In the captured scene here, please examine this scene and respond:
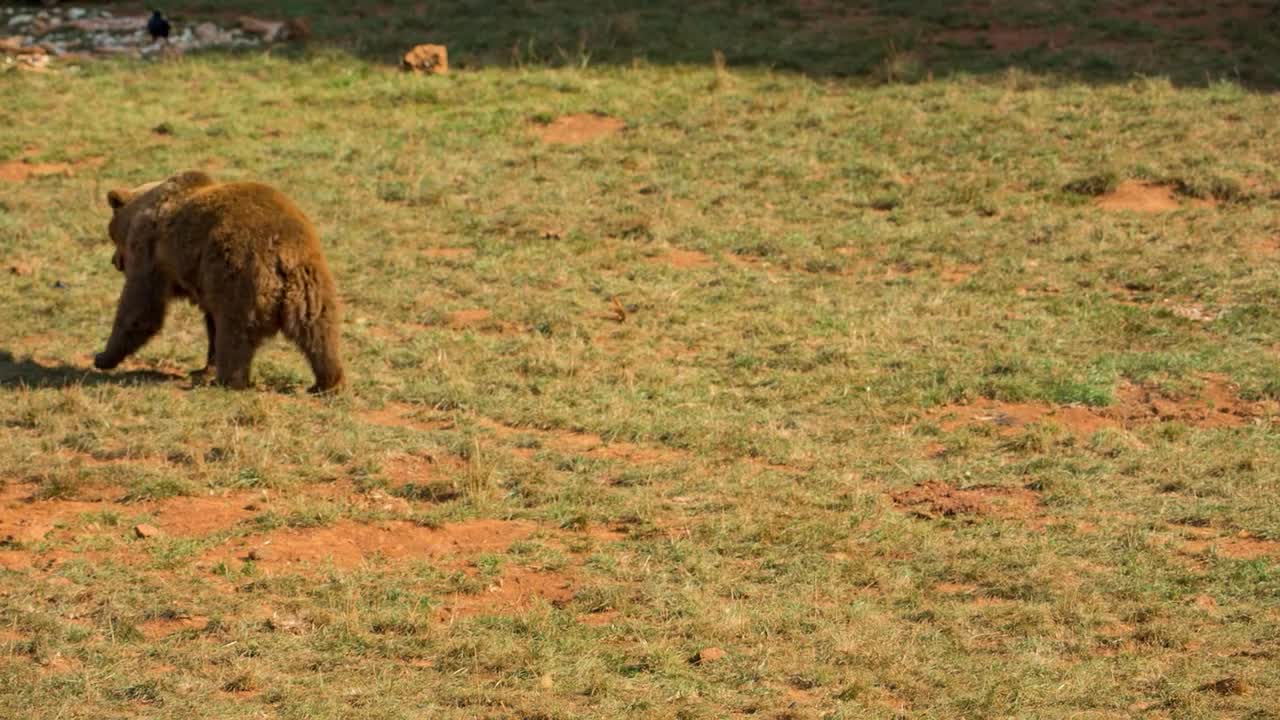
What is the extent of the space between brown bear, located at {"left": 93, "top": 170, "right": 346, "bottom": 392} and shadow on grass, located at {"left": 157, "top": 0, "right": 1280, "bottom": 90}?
30.3ft

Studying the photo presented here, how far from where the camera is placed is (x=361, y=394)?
1059 centimetres

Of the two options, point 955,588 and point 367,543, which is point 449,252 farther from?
point 955,588

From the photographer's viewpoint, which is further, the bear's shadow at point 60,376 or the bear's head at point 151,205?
the bear's head at point 151,205

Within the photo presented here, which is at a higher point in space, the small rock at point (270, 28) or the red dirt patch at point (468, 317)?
the small rock at point (270, 28)

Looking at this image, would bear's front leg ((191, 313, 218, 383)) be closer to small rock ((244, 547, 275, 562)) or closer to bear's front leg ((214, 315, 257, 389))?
bear's front leg ((214, 315, 257, 389))

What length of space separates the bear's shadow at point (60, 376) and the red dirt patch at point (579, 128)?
684cm

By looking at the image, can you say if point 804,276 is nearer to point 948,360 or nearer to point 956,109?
point 948,360

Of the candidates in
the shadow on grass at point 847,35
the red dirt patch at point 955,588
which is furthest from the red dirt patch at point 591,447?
the shadow on grass at point 847,35

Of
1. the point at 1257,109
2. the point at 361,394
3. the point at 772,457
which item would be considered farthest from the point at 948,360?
the point at 1257,109

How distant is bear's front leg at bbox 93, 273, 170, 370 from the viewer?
10758mm

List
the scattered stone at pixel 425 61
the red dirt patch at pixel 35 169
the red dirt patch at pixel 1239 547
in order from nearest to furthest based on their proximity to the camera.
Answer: the red dirt patch at pixel 1239 547
the red dirt patch at pixel 35 169
the scattered stone at pixel 425 61

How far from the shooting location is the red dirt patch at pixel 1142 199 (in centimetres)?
1478

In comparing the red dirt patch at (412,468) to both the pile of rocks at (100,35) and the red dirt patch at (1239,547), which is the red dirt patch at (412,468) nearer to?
the red dirt patch at (1239,547)

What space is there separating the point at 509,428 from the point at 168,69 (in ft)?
36.3
